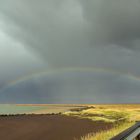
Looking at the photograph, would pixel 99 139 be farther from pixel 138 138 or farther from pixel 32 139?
pixel 32 139

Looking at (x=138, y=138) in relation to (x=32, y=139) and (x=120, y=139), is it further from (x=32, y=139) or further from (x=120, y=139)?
(x=32, y=139)

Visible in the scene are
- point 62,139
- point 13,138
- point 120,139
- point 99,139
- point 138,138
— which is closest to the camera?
point 120,139

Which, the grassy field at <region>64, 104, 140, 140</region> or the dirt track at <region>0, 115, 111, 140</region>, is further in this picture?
the dirt track at <region>0, 115, 111, 140</region>

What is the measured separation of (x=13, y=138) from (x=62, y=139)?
4547mm

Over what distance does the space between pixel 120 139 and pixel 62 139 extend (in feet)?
51.5

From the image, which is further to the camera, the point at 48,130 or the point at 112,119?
the point at 112,119

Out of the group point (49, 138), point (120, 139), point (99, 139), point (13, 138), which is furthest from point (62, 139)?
point (120, 139)

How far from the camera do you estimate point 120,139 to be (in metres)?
6.30

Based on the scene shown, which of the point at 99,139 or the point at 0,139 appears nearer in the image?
the point at 99,139

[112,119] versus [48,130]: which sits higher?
[112,119]

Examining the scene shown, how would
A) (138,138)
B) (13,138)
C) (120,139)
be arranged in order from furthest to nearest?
(13,138) < (138,138) < (120,139)

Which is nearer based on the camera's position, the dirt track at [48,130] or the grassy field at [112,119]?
the grassy field at [112,119]

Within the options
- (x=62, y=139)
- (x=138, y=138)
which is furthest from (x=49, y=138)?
(x=138, y=138)

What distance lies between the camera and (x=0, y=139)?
72.8 feet
